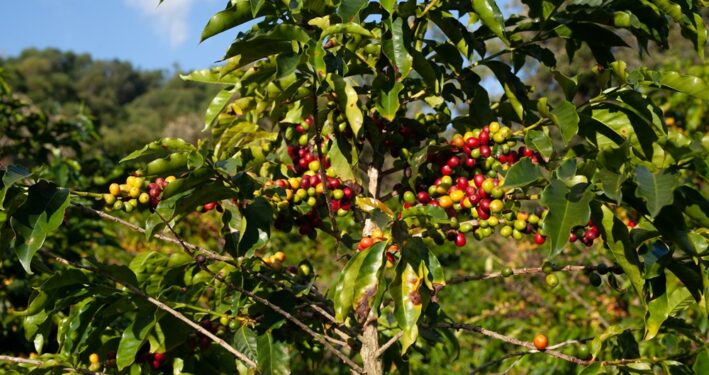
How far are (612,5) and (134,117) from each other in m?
41.5

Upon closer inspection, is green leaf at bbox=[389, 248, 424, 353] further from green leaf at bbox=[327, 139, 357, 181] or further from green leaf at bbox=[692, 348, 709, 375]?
green leaf at bbox=[692, 348, 709, 375]

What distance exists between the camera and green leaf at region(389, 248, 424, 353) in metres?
1.43

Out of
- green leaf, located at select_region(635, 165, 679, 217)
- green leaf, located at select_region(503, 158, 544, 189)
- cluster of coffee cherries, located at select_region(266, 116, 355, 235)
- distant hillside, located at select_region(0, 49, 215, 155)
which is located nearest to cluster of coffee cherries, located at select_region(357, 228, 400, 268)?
cluster of coffee cherries, located at select_region(266, 116, 355, 235)

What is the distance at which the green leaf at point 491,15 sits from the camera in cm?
154

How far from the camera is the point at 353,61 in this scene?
1.67 meters

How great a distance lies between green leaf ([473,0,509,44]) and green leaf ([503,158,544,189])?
0.36m

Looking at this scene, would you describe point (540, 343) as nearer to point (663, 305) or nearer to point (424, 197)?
point (663, 305)

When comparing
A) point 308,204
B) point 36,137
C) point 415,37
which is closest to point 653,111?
point 415,37

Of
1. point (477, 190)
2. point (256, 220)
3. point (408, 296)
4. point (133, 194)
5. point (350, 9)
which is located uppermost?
point (350, 9)

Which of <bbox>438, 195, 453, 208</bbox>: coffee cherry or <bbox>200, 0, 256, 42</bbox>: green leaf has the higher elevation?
<bbox>200, 0, 256, 42</bbox>: green leaf

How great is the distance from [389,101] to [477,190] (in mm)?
281

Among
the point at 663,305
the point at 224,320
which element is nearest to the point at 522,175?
the point at 663,305

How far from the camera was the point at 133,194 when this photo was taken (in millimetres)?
1585

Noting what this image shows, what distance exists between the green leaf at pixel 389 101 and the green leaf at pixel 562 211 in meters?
0.46
